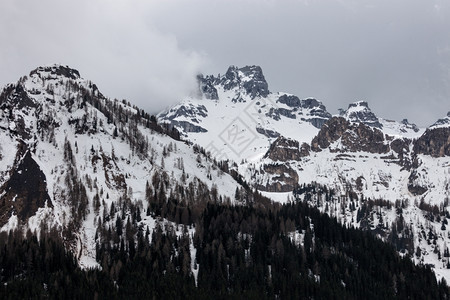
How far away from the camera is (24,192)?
18300 centimetres

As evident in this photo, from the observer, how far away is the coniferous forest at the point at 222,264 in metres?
132

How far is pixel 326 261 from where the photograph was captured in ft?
553

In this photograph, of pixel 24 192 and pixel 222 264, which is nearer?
pixel 222 264

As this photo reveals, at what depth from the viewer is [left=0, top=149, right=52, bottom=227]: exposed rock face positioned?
582 ft

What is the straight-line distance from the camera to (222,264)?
15275cm

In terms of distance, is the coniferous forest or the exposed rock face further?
the exposed rock face

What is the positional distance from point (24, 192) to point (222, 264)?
269 ft

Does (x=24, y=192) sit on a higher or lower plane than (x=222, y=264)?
higher

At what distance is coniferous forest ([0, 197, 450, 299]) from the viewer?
132500mm

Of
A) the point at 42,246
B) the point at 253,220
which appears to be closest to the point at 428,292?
the point at 253,220

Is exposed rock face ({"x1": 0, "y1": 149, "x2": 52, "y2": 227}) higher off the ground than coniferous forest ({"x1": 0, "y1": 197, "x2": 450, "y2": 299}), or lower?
higher

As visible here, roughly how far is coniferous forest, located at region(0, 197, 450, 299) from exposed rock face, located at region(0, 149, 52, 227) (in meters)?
13.6

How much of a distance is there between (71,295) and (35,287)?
356 inches

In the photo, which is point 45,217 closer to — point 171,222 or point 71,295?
point 171,222
